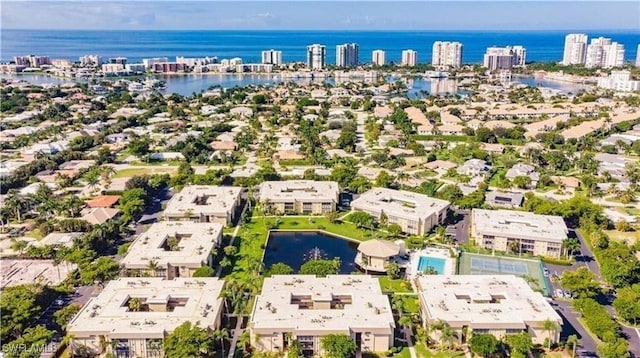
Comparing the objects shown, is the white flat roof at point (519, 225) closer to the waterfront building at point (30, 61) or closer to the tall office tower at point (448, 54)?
the tall office tower at point (448, 54)

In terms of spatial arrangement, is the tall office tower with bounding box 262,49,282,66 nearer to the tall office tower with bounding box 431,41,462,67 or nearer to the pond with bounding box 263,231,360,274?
the tall office tower with bounding box 431,41,462,67

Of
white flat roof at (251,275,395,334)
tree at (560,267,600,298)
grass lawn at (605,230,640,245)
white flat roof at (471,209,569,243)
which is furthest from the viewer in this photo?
grass lawn at (605,230,640,245)

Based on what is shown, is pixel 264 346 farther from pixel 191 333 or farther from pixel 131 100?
pixel 131 100

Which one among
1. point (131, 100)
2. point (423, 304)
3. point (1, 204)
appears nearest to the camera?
point (423, 304)

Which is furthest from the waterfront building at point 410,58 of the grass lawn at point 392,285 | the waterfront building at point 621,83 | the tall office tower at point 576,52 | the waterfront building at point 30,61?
the grass lawn at point 392,285

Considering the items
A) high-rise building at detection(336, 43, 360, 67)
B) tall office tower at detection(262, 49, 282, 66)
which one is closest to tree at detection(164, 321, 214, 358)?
high-rise building at detection(336, 43, 360, 67)

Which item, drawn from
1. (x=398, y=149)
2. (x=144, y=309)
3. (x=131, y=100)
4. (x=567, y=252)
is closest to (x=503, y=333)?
(x=567, y=252)

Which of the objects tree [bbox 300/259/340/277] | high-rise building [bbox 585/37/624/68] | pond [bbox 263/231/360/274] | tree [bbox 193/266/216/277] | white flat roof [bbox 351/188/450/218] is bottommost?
pond [bbox 263/231/360/274]
